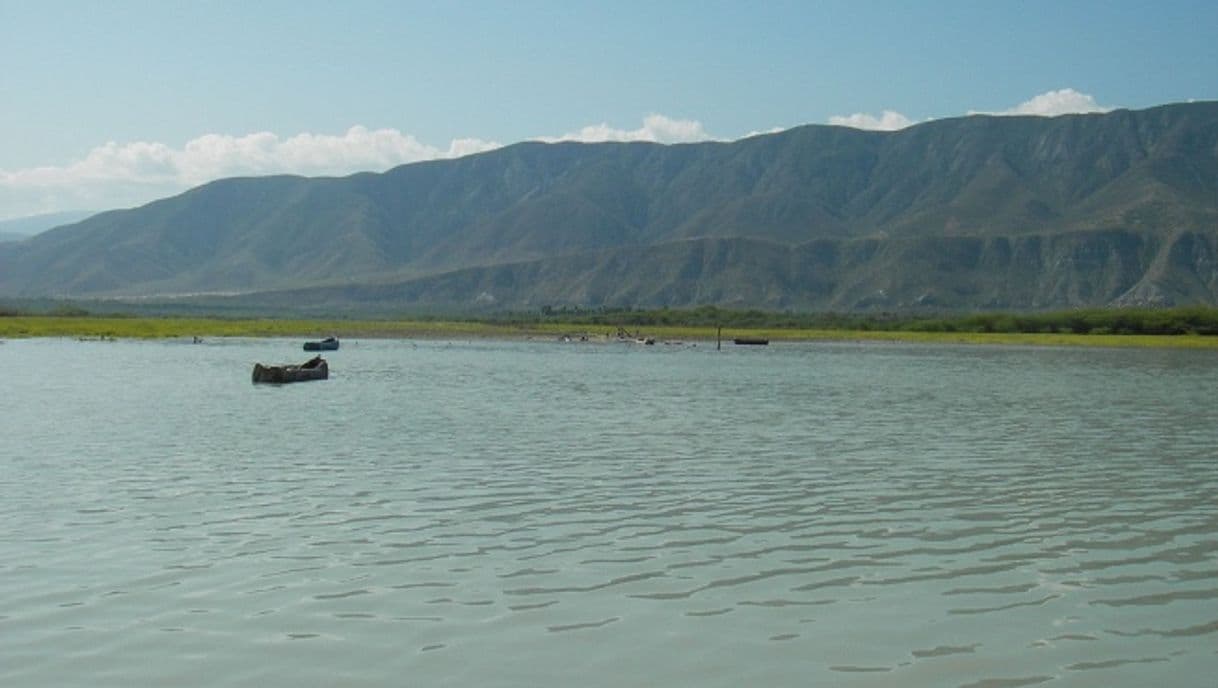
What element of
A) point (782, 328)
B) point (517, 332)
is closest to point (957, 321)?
point (782, 328)

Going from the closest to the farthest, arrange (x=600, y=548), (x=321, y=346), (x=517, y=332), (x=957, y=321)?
(x=600, y=548) < (x=321, y=346) < (x=517, y=332) < (x=957, y=321)

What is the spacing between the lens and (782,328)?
488 ft

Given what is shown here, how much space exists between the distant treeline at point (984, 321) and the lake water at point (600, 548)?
96.9 metres

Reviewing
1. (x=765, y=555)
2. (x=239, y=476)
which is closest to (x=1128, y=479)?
(x=765, y=555)

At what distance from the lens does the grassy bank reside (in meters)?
111

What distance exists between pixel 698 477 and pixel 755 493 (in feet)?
7.17

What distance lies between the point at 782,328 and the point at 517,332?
33418 mm

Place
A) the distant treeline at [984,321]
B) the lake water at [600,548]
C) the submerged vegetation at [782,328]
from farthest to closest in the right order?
the distant treeline at [984,321], the submerged vegetation at [782,328], the lake water at [600,548]

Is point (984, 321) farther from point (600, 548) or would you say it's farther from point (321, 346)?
point (600, 548)

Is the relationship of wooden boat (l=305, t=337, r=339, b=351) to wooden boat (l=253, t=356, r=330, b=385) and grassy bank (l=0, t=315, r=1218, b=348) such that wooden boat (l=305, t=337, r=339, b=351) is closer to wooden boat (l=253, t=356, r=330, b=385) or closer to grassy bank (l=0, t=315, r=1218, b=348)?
grassy bank (l=0, t=315, r=1218, b=348)

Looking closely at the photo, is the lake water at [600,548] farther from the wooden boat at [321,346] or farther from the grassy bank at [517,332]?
the grassy bank at [517,332]

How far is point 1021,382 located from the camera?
57438 mm

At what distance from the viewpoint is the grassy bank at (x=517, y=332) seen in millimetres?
110750

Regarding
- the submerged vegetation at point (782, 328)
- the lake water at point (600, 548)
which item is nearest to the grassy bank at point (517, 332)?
the submerged vegetation at point (782, 328)
